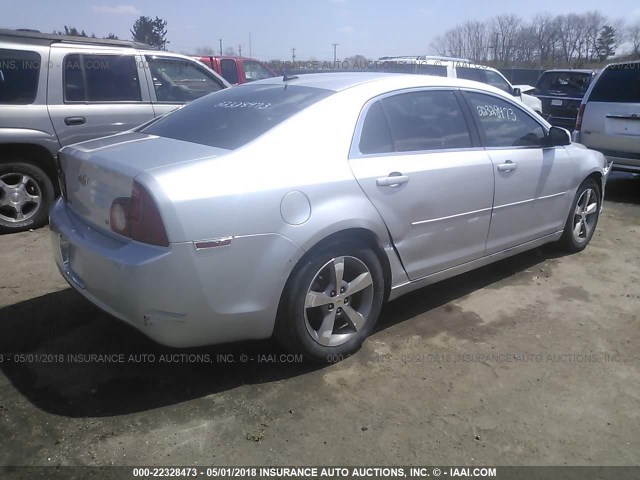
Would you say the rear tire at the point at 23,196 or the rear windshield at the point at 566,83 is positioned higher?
the rear windshield at the point at 566,83

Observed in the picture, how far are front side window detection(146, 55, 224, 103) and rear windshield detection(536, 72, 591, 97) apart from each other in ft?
33.4

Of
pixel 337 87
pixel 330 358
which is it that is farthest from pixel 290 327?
pixel 337 87

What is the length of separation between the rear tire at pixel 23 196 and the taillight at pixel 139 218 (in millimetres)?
3384

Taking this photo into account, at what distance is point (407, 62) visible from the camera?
37.6 ft

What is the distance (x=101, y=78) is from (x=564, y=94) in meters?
11.7

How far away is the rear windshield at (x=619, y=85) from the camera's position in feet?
24.1

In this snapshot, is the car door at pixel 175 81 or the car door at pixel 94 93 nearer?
the car door at pixel 94 93

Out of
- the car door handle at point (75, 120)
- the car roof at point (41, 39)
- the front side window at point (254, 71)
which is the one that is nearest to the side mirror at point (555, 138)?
the car door handle at point (75, 120)

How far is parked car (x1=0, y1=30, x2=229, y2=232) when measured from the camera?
17.7 ft

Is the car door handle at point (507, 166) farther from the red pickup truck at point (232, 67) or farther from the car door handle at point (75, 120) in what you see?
the red pickup truck at point (232, 67)

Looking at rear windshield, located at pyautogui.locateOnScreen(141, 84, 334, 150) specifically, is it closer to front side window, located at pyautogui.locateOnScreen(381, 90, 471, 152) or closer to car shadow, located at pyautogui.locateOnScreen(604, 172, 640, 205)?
front side window, located at pyautogui.locateOnScreen(381, 90, 471, 152)

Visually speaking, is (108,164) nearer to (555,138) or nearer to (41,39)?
(555,138)

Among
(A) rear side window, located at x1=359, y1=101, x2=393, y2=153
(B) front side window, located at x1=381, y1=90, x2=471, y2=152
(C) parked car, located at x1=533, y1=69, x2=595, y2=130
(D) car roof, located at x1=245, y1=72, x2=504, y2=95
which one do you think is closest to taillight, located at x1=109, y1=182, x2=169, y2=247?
(A) rear side window, located at x1=359, y1=101, x2=393, y2=153

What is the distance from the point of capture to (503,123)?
13.7 ft
